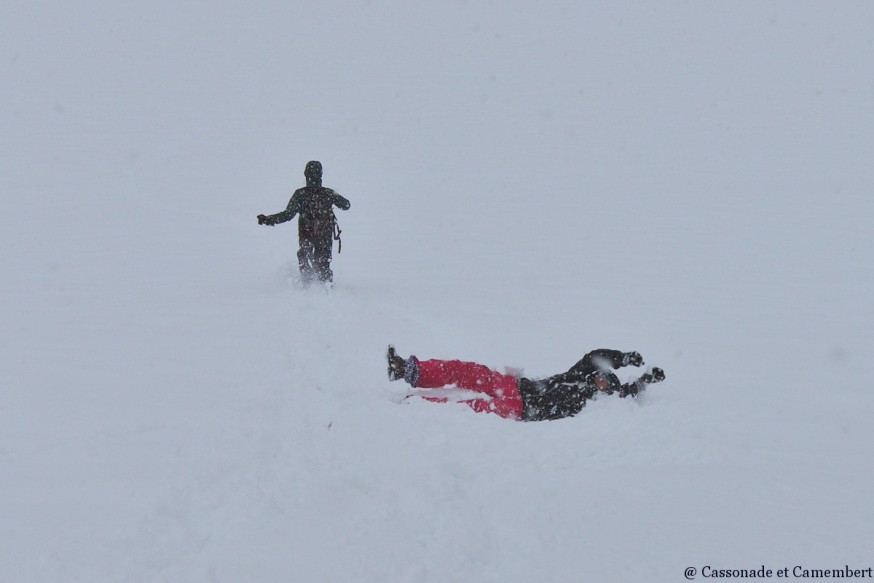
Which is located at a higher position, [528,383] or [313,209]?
[313,209]

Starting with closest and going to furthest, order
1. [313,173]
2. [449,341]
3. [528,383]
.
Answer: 1. [528,383]
2. [449,341]
3. [313,173]

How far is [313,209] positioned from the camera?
796 centimetres

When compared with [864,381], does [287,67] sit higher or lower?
higher

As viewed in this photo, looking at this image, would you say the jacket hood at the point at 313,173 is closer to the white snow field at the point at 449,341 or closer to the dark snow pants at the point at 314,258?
the dark snow pants at the point at 314,258

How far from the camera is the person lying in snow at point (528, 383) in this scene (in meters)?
4.24

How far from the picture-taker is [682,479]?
320 cm

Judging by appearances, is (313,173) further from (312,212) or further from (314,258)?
(314,258)

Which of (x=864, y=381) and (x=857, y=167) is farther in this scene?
(x=857, y=167)

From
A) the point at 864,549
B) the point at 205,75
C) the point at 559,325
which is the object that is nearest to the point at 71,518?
the point at 864,549

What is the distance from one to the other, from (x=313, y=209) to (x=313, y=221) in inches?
6.4

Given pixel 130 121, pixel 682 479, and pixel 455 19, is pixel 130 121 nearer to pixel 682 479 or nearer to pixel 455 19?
pixel 455 19

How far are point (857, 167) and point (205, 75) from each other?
2491cm

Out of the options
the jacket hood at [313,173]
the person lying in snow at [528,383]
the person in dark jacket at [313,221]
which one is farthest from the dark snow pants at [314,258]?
the person lying in snow at [528,383]

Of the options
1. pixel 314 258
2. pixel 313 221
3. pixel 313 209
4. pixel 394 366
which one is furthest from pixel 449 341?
pixel 313 209
